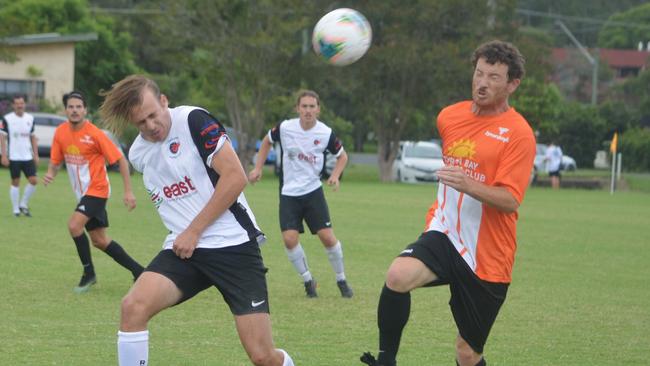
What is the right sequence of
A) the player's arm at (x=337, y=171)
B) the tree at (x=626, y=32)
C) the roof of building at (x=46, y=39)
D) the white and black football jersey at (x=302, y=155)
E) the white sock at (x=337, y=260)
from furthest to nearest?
the tree at (x=626, y=32), the roof of building at (x=46, y=39), the player's arm at (x=337, y=171), the white and black football jersey at (x=302, y=155), the white sock at (x=337, y=260)

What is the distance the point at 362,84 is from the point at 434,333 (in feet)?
105

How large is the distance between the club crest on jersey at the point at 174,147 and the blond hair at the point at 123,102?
0.26 m

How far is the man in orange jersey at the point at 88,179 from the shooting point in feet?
34.7

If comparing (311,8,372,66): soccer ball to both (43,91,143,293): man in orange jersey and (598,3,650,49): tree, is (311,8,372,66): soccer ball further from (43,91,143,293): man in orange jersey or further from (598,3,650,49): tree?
(598,3,650,49): tree

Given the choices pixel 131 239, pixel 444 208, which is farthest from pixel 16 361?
pixel 131 239

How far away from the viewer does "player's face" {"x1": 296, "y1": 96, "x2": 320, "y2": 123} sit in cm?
1095

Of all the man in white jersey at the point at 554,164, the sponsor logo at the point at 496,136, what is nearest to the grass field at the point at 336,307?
the sponsor logo at the point at 496,136

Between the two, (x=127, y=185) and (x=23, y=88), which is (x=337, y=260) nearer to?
(x=127, y=185)

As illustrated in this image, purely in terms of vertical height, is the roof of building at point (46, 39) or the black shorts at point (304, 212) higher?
the roof of building at point (46, 39)

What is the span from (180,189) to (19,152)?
14.7 meters

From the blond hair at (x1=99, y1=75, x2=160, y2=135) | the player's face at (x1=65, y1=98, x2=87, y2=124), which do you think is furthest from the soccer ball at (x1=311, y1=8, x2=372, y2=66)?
the player's face at (x1=65, y1=98, x2=87, y2=124)

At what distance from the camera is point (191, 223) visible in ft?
18.3

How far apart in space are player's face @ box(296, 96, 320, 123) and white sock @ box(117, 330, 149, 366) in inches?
228

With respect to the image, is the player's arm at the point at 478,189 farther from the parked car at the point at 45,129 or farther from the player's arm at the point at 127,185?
the parked car at the point at 45,129
